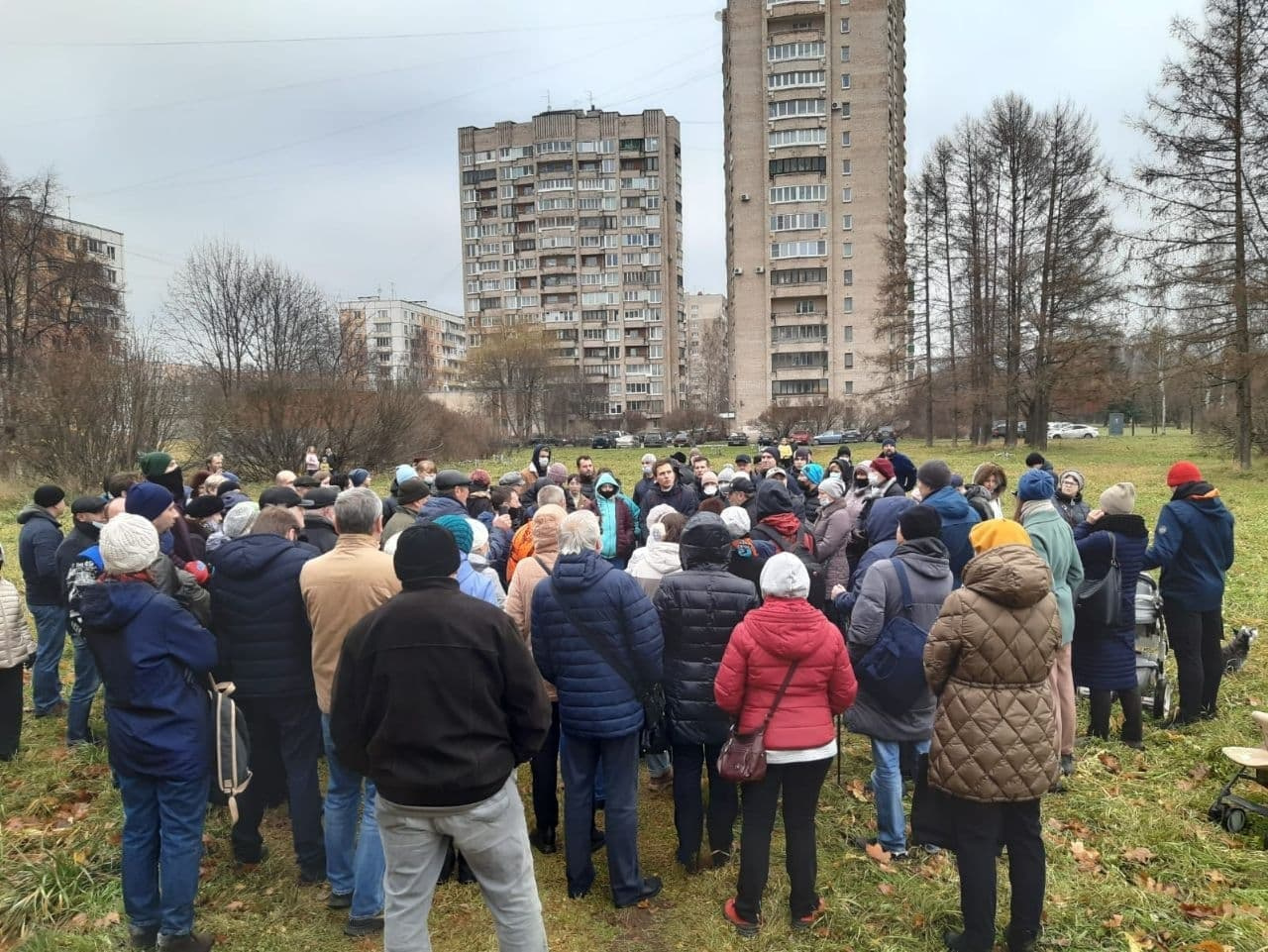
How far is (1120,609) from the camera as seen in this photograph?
186 inches

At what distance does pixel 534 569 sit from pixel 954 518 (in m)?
3.08

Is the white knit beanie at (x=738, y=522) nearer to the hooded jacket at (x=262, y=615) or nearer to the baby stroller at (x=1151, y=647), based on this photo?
the hooded jacket at (x=262, y=615)

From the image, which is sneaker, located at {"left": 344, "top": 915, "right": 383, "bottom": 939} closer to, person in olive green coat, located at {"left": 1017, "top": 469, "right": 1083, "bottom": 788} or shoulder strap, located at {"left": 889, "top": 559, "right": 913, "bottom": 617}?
shoulder strap, located at {"left": 889, "top": 559, "right": 913, "bottom": 617}

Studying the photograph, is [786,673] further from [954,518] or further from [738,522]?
[954,518]

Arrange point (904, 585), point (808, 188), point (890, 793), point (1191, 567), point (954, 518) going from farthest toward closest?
point (808, 188)
point (954, 518)
point (1191, 567)
point (890, 793)
point (904, 585)

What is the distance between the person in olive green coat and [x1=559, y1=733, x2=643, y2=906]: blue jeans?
264cm

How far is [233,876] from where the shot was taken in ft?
12.5

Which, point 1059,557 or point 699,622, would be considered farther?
point 1059,557

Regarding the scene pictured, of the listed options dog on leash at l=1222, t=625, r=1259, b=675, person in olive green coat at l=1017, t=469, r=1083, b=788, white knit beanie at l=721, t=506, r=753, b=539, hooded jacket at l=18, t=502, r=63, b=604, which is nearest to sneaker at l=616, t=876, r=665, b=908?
white knit beanie at l=721, t=506, r=753, b=539

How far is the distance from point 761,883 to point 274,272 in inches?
1376

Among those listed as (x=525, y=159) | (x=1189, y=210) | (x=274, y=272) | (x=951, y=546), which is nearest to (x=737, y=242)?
(x=525, y=159)

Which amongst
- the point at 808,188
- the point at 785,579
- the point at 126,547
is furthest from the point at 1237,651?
the point at 808,188

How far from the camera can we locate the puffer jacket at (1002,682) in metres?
2.92

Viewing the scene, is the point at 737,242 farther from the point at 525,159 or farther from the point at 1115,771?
the point at 1115,771
